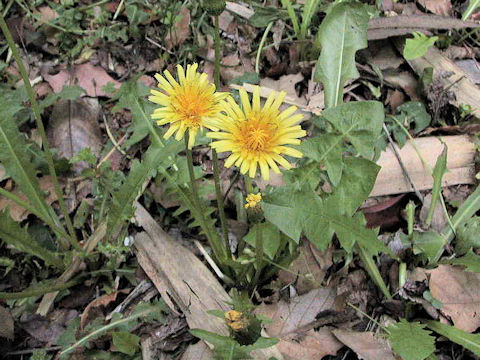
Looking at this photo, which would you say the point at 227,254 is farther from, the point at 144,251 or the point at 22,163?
the point at 22,163

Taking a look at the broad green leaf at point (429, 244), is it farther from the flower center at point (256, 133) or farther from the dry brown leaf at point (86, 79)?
the dry brown leaf at point (86, 79)

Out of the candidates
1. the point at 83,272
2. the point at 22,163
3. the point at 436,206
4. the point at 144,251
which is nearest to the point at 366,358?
the point at 436,206

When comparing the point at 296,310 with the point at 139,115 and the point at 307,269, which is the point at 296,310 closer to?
the point at 307,269

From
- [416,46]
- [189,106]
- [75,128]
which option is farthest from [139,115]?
[416,46]

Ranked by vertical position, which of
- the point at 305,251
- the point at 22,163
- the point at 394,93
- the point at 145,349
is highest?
the point at 394,93

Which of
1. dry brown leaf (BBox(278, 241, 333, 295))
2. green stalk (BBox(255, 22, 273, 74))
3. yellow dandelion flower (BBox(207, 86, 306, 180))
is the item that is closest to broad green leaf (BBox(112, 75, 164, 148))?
yellow dandelion flower (BBox(207, 86, 306, 180))

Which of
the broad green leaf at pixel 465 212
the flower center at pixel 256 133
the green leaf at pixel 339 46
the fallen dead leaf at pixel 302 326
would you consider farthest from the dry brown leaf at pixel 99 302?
the broad green leaf at pixel 465 212

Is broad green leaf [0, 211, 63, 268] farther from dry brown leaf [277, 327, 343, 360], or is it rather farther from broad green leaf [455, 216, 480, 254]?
broad green leaf [455, 216, 480, 254]
